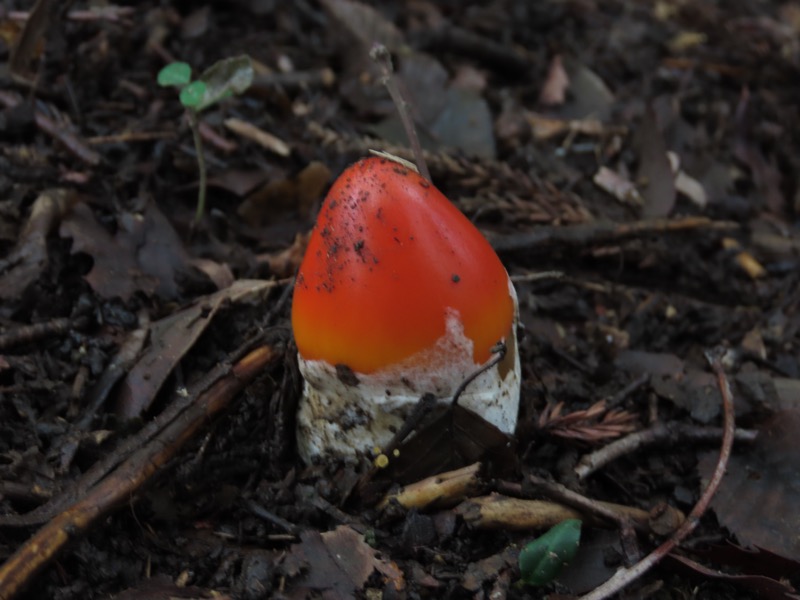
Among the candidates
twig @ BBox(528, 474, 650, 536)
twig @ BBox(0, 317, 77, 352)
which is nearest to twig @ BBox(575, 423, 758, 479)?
twig @ BBox(528, 474, 650, 536)

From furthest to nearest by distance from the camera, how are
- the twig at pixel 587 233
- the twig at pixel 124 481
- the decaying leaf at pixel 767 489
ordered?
the twig at pixel 587 233 → the decaying leaf at pixel 767 489 → the twig at pixel 124 481

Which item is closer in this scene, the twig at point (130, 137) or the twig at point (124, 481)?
the twig at point (124, 481)

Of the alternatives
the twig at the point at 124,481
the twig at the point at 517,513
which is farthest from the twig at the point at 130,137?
the twig at the point at 517,513

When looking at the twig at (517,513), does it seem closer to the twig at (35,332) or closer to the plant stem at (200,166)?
the twig at (35,332)

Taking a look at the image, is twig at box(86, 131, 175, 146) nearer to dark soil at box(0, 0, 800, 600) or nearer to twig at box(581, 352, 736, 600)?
dark soil at box(0, 0, 800, 600)

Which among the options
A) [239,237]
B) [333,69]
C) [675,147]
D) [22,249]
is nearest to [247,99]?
[333,69]

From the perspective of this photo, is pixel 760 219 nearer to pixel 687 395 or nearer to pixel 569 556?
pixel 687 395

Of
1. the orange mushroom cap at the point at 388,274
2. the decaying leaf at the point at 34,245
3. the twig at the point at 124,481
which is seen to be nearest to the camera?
the twig at the point at 124,481
